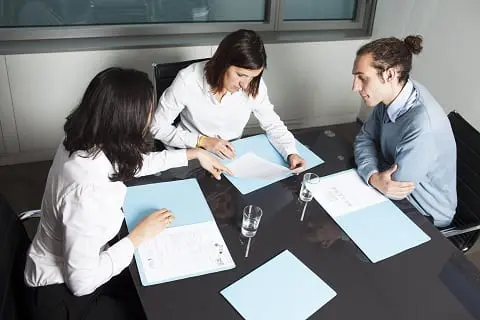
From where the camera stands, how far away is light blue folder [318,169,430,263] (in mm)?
1329

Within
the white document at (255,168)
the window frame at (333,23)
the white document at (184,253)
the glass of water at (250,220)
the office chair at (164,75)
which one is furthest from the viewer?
the window frame at (333,23)

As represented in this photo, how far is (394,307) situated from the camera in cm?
114

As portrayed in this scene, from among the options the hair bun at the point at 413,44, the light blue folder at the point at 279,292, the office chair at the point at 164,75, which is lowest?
the light blue folder at the point at 279,292

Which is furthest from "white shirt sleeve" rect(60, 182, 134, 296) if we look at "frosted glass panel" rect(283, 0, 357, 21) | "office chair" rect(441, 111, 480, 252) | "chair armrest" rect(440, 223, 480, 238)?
"frosted glass panel" rect(283, 0, 357, 21)

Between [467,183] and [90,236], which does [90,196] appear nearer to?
[90,236]

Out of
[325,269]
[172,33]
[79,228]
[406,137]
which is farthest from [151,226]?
[172,33]

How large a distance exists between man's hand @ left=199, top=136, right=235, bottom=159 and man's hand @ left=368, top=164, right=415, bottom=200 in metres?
0.56

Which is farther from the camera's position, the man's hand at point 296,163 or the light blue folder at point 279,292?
the man's hand at point 296,163

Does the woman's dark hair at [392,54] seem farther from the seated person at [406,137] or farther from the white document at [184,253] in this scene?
the white document at [184,253]

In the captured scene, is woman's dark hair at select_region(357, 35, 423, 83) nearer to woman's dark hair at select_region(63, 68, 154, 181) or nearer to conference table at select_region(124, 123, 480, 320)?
conference table at select_region(124, 123, 480, 320)

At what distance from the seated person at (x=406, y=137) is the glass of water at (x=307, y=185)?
0.22m

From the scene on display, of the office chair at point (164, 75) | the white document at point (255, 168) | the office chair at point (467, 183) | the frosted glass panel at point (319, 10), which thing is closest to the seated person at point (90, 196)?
the white document at point (255, 168)

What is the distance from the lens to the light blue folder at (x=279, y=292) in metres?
1.09

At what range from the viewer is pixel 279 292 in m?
1.15
